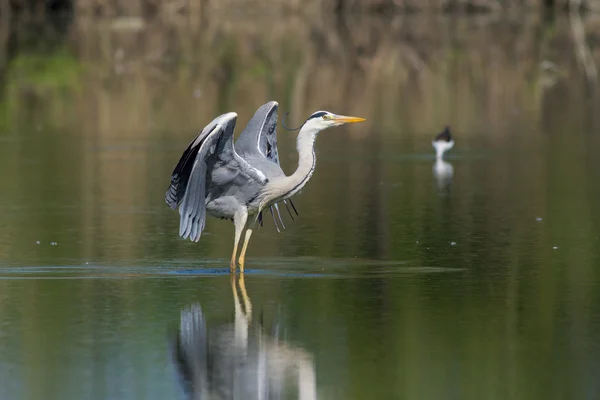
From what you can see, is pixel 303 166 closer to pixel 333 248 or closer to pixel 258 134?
pixel 258 134

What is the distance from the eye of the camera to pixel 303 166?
1111cm

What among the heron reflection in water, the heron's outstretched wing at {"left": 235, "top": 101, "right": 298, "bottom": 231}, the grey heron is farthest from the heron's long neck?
the heron reflection in water

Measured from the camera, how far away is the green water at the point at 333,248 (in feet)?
26.1

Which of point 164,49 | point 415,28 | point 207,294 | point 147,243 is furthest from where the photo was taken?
point 415,28

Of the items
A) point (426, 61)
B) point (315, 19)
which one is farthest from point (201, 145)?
point (315, 19)

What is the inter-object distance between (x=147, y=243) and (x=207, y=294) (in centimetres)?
240

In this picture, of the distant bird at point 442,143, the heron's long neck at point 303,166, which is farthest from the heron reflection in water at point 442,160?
the heron's long neck at point 303,166

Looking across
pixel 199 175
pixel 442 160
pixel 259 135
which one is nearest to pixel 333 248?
pixel 259 135

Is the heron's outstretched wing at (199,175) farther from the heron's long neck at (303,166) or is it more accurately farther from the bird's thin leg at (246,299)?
the bird's thin leg at (246,299)

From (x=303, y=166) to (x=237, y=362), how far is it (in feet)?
11.0

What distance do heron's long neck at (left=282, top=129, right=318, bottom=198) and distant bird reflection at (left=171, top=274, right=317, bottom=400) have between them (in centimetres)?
198

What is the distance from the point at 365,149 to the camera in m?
19.3

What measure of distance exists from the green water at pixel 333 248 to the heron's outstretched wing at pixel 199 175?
15.0 inches

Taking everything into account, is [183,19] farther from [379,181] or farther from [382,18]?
[379,181]
